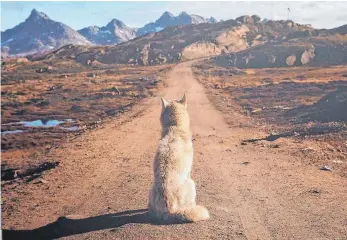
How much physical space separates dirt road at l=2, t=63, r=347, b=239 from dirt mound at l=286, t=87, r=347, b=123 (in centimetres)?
721

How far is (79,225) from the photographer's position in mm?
10523

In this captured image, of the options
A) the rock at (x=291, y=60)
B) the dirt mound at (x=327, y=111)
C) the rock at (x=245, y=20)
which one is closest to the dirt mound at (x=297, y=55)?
the rock at (x=291, y=60)

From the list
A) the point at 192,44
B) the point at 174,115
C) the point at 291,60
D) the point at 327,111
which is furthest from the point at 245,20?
the point at 174,115

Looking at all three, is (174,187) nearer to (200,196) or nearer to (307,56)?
(200,196)

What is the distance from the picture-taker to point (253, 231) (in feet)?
31.2

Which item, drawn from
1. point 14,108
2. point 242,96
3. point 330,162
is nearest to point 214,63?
point 242,96

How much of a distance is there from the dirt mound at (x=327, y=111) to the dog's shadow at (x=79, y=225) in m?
16.7

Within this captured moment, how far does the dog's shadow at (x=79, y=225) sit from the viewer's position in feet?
33.1

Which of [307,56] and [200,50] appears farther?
[200,50]

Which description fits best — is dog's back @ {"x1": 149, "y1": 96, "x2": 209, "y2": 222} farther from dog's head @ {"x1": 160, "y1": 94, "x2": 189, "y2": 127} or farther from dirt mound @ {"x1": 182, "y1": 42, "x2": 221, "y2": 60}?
dirt mound @ {"x1": 182, "y1": 42, "x2": 221, "y2": 60}

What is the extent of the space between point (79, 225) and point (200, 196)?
3.48 metres

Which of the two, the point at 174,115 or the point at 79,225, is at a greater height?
the point at 174,115

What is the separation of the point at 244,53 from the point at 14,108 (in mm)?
55124

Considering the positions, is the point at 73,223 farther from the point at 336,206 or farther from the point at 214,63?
the point at 214,63
